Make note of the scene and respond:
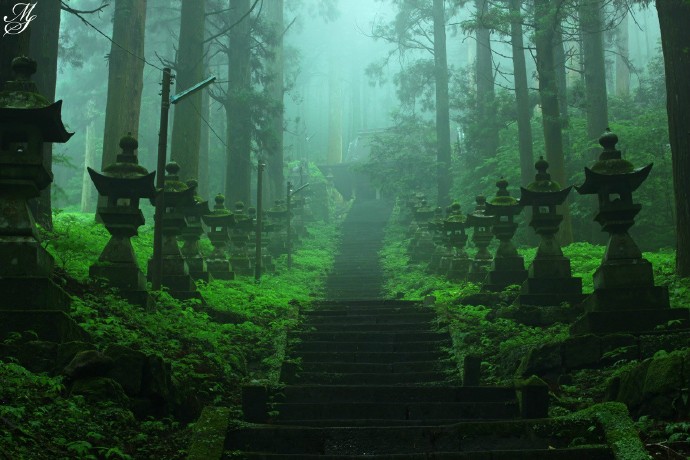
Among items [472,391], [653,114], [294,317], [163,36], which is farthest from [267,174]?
[472,391]

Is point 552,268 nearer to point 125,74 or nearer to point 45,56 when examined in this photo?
point 45,56

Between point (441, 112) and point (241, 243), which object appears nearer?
point (241, 243)

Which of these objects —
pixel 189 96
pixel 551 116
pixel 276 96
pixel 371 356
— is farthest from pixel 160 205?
pixel 276 96

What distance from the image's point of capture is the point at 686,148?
36.8ft

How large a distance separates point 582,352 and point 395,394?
220 centimetres

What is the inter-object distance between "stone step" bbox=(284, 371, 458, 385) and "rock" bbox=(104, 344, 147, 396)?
3100 millimetres

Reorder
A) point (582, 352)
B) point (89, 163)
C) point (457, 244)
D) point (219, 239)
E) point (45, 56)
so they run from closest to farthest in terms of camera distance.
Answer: point (582, 352) < point (45, 56) < point (219, 239) < point (457, 244) < point (89, 163)

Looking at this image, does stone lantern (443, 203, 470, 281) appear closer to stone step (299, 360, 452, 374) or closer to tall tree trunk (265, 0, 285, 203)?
stone step (299, 360, 452, 374)

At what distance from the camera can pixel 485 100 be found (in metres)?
29.0

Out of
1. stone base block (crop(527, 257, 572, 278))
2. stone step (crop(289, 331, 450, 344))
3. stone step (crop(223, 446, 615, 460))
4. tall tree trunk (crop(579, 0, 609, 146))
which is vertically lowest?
stone step (crop(223, 446, 615, 460))

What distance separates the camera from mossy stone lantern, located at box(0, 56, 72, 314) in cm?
757

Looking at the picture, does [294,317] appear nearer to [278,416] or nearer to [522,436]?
[278,416]

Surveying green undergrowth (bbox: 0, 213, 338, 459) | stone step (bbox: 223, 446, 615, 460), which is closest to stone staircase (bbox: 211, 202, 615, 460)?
stone step (bbox: 223, 446, 615, 460)

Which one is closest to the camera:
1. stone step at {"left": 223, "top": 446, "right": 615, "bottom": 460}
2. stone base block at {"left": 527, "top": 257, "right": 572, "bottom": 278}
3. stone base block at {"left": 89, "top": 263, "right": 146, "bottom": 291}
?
stone step at {"left": 223, "top": 446, "right": 615, "bottom": 460}
